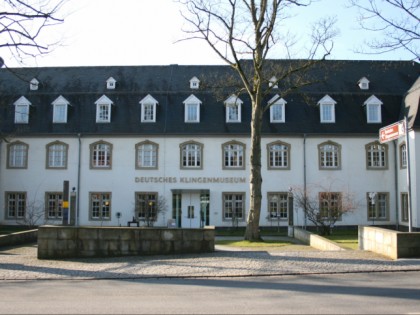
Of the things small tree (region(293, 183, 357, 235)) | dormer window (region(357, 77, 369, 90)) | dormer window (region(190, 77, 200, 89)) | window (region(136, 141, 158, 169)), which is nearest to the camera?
small tree (region(293, 183, 357, 235))

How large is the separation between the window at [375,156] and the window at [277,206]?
616cm

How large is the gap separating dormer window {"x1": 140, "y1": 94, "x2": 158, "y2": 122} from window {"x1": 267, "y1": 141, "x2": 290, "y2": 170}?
27.8ft

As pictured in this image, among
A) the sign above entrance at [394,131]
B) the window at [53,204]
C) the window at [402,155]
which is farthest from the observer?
the window at [53,204]

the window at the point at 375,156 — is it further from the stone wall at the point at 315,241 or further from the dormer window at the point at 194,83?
the dormer window at the point at 194,83

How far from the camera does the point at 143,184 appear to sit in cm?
3275

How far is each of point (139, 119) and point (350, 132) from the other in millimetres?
14732

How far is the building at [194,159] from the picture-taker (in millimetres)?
32375

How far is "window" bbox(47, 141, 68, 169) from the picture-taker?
33281mm

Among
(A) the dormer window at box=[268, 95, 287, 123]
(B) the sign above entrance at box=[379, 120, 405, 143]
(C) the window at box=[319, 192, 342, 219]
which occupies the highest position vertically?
(A) the dormer window at box=[268, 95, 287, 123]

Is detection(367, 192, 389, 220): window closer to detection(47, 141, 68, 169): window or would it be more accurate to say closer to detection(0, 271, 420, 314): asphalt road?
detection(47, 141, 68, 169): window

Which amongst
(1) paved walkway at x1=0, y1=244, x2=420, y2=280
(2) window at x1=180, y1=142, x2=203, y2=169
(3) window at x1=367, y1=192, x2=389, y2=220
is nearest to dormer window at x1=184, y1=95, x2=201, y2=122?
(2) window at x1=180, y1=142, x2=203, y2=169

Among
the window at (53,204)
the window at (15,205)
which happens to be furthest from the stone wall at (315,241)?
the window at (15,205)

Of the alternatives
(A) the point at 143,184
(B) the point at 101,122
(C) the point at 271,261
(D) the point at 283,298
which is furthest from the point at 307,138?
(D) the point at 283,298

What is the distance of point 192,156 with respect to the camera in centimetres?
3272
